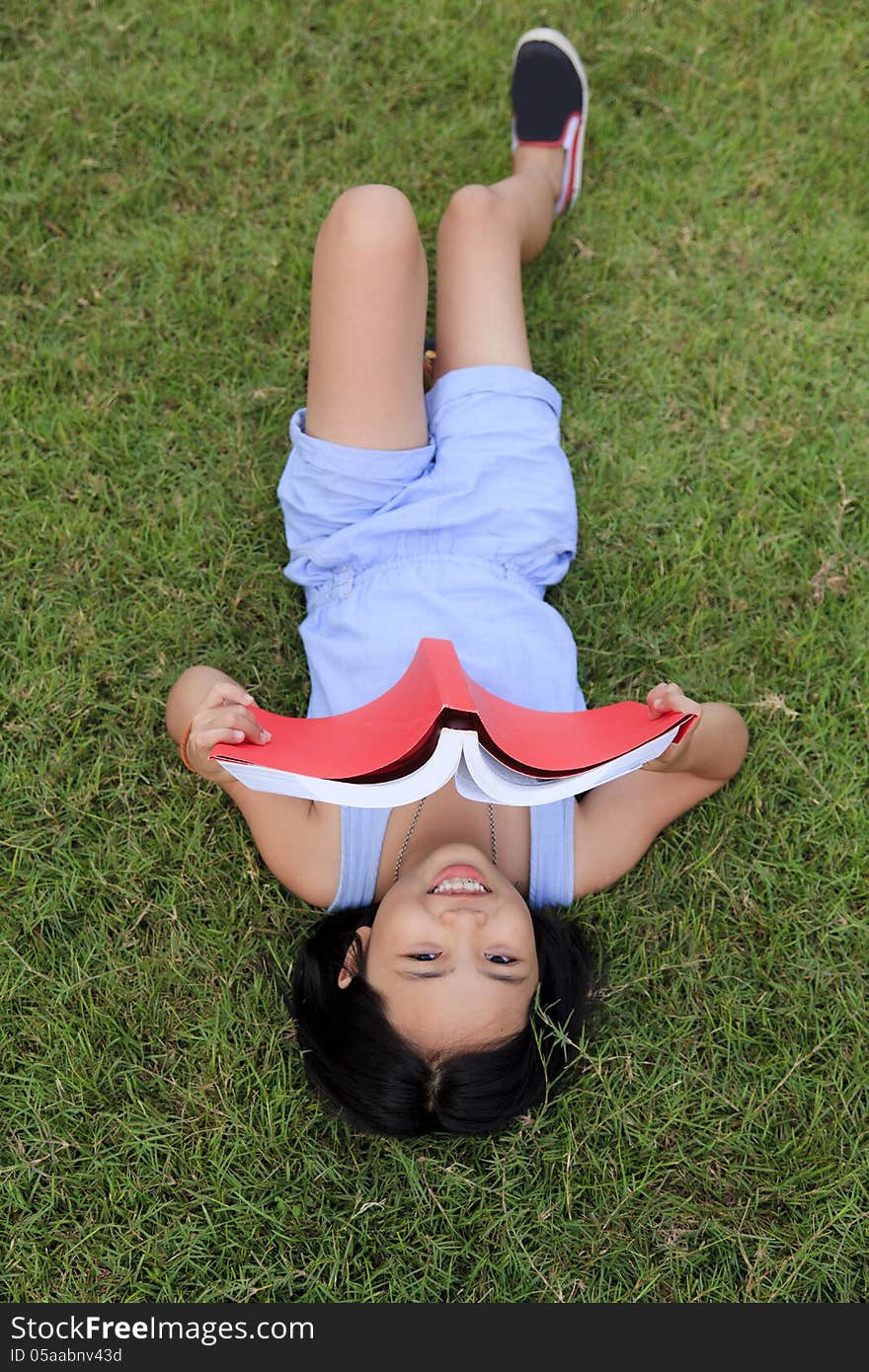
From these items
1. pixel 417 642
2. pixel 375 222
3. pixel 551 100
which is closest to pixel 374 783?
pixel 417 642

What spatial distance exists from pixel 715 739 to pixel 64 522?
156 centimetres

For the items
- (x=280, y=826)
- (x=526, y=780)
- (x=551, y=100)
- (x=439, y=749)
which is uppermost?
(x=551, y=100)

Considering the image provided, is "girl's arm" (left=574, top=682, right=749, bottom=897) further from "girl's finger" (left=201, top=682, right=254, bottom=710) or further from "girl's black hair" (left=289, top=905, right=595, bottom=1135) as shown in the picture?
"girl's finger" (left=201, top=682, right=254, bottom=710)

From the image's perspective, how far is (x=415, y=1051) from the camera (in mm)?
1877

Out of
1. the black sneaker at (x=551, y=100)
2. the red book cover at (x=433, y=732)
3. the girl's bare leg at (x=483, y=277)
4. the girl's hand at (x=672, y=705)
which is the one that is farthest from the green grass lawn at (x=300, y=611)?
the red book cover at (x=433, y=732)

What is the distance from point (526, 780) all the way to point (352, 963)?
0.51 metres

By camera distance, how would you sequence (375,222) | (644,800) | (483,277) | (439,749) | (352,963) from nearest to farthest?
(439,749), (352,963), (375,222), (644,800), (483,277)

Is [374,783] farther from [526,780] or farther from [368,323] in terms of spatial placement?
[368,323]

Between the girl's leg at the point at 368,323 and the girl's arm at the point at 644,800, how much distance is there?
805 mm

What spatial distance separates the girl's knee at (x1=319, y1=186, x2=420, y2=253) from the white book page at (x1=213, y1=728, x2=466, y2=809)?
1.03 metres

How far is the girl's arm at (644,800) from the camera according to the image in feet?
7.07

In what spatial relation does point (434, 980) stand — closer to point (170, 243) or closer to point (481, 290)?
point (481, 290)

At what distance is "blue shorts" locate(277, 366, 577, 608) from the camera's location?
2.14 m

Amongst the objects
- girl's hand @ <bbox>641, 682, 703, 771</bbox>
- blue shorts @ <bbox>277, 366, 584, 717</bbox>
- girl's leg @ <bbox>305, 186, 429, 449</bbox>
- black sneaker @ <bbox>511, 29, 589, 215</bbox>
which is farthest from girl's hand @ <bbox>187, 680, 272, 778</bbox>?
black sneaker @ <bbox>511, 29, 589, 215</bbox>
